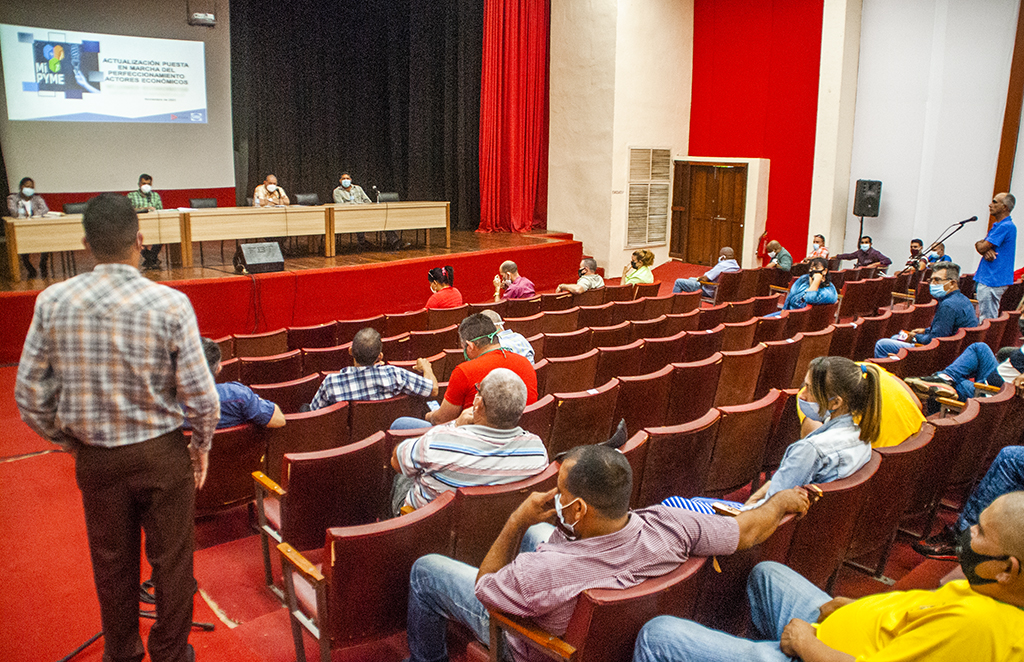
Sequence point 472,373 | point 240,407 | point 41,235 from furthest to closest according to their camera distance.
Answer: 1. point 41,235
2. point 472,373
3. point 240,407

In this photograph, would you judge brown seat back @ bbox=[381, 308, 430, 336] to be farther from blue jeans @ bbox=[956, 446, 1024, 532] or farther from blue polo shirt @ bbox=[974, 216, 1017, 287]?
blue polo shirt @ bbox=[974, 216, 1017, 287]

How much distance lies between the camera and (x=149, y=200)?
924cm

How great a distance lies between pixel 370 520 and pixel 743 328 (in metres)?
3.14

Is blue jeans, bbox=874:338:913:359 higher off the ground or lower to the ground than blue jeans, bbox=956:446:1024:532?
higher

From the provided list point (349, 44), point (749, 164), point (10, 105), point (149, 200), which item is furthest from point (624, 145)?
point (10, 105)

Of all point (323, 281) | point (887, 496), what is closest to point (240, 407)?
point (887, 496)

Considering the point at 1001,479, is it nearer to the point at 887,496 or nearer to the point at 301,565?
the point at 887,496

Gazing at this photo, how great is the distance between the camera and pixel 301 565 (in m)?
2.05

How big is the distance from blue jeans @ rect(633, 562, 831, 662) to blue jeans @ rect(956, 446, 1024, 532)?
1240 mm

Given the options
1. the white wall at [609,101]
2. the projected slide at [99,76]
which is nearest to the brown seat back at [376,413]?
the white wall at [609,101]

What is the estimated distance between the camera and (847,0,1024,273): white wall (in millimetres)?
9125

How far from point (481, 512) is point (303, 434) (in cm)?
117

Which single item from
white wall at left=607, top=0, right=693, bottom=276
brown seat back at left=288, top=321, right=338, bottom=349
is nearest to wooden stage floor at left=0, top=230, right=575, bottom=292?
white wall at left=607, top=0, right=693, bottom=276

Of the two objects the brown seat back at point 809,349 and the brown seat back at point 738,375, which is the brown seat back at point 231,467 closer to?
the brown seat back at point 738,375
